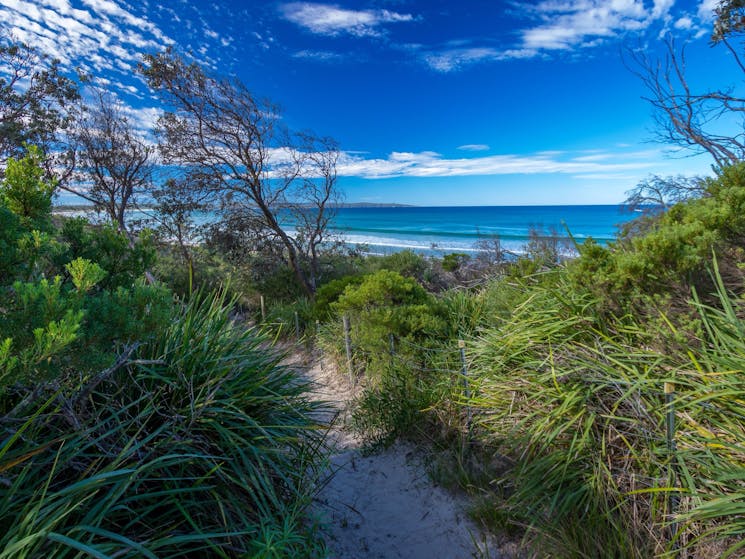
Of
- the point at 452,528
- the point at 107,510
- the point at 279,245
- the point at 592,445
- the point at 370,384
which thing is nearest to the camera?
the point at 107,510

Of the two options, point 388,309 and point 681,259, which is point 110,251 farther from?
point 681,259

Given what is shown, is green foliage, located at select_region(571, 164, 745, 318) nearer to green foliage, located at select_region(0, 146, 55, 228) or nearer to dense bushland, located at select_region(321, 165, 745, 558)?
dense bushland, located at select_region(321, 165, 745, 558)

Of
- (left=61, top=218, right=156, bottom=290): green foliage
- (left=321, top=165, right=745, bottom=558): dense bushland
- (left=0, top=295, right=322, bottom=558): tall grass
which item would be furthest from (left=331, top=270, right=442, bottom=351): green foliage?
(left=61, top=218, right=156, bottom=290): green foliage

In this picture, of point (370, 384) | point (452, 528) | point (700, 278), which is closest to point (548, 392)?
point (452, 528)

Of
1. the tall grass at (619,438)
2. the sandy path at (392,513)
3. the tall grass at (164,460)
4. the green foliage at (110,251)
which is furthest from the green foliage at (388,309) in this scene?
the green foliage at (110,251)

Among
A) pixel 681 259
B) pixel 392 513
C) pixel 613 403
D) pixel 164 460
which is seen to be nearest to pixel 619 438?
pixel 613 403

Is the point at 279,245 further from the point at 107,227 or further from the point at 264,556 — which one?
the point at 264,556

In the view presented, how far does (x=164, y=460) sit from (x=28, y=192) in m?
1.72

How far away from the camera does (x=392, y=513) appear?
358cm

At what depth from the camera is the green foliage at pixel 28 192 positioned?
6.73 feet

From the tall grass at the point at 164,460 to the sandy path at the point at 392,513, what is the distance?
550mm

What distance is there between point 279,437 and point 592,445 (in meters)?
2.33

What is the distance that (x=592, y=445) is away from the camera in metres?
2.86

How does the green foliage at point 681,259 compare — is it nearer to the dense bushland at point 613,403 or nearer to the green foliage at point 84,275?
the dense bushland at point 613,403
